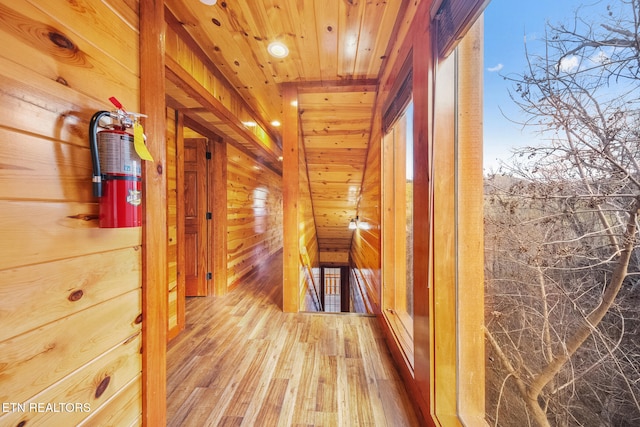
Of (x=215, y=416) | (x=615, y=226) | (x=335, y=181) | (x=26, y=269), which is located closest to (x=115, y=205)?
(x=26, y=269)

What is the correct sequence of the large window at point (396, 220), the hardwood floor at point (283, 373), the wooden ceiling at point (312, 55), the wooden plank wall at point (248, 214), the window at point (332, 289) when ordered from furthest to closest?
the window at point (332, 289) < the wooden plank wall at point (248, 214) < the large window at point (396, 220) < the wooden ceiling at point (312, 55) < the hardwood floor at point (283, 373)

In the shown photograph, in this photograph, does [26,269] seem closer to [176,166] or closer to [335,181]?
[176,166]

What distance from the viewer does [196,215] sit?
9.16 feet

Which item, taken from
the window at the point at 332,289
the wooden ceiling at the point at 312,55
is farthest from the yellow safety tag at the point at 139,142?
the window at the point at 332,289

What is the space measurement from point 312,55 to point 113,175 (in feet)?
5.67

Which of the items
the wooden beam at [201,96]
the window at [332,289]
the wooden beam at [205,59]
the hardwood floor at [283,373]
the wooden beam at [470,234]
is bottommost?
the window at [332,289]

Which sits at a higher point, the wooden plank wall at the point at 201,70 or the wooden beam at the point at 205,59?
the wooden beam at the point at 205,59

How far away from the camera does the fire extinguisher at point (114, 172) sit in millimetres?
666

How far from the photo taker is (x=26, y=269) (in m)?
0.55

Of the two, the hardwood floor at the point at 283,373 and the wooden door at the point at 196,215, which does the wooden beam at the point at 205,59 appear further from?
the hardwood floor at the point at 283,373

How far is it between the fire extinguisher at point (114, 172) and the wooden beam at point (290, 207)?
5.20ft

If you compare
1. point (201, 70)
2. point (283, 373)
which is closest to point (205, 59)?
point (201, 70)

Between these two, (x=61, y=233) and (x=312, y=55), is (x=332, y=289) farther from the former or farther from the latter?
(x=61, y=233)

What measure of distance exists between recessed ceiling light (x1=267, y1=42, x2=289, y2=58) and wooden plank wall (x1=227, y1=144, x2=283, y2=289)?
156 cm
